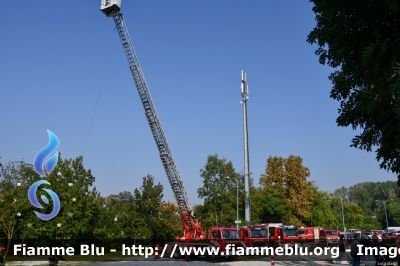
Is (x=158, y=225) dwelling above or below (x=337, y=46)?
below

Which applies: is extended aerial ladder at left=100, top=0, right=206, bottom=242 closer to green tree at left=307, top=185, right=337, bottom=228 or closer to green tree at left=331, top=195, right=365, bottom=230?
green tree at left=307, top=185, right=337, bottom=228

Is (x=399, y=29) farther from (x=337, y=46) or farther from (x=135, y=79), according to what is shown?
(x=135, y=79)

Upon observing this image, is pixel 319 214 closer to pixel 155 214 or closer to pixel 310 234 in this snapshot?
pixel 310 234

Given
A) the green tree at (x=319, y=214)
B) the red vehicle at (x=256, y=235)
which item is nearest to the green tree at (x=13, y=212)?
the red vehicle at (x=256, y=235)

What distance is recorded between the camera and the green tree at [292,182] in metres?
55.8

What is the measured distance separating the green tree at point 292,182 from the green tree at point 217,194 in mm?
11647

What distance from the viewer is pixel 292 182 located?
57094mm

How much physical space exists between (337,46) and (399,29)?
54.0 inches

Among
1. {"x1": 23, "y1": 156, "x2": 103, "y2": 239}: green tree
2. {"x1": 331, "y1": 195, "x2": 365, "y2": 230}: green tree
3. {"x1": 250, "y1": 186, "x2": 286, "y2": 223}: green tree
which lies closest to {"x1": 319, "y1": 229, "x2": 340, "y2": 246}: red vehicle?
{"x1": 250, "y1": 186, "x2": 286, "y2": 223}: green tree

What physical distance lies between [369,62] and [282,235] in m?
28.1

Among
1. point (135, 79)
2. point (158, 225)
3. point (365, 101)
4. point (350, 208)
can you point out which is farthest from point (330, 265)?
point (350, 208)

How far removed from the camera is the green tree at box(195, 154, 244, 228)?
44469 millimetres

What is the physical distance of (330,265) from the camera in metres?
21.0

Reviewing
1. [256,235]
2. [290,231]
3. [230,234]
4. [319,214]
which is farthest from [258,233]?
[319,214]
